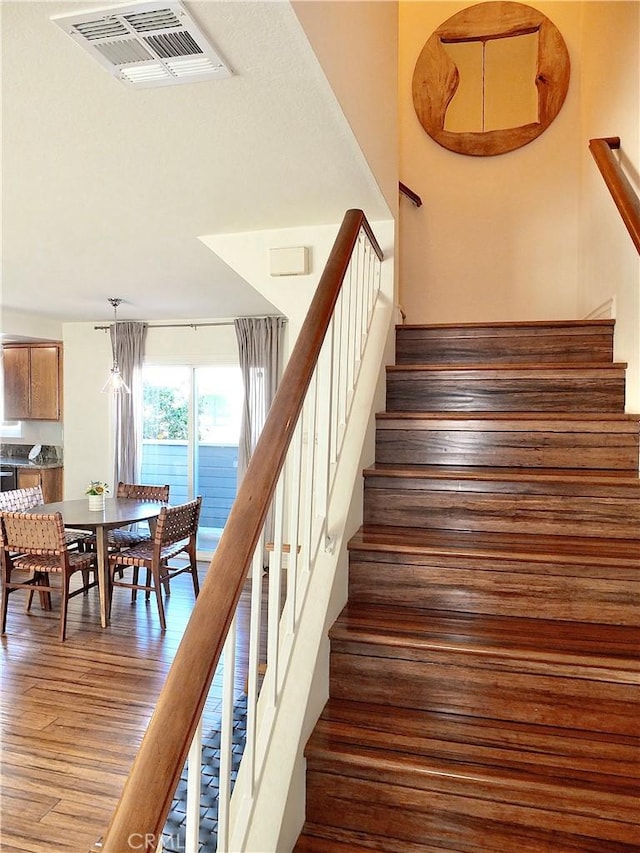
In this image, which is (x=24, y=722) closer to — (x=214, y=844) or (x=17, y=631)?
(x=17, y=631)

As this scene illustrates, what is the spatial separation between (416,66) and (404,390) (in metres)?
2.74

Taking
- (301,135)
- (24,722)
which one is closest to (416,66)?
(301,135)

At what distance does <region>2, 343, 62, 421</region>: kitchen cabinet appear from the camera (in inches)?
263

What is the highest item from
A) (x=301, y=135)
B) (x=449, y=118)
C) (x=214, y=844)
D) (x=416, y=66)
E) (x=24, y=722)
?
(x=416, y=66)

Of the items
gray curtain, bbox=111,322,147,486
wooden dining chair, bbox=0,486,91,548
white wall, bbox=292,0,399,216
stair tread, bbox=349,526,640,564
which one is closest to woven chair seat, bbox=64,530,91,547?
wooden dining chair, bbox=0,486,91,548

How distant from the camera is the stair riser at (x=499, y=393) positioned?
96.1 inches

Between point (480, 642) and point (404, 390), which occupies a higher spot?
point (404, 390)

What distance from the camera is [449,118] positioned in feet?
13.7

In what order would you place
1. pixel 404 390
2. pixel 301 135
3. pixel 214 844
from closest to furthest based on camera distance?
pixel 214 844 → pixel 301 135 → pixel 404 390

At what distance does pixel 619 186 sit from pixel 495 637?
1.73 meters

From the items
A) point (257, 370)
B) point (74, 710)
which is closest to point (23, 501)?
point (257, 370)

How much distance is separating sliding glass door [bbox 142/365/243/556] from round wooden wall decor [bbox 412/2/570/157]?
10.6ft

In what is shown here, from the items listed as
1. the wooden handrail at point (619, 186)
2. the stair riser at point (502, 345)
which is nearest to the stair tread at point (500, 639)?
the wooden handrail at point (619, 186)

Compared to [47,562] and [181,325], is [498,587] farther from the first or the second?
[181,325]
